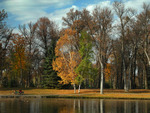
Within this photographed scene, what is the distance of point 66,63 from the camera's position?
141 ft

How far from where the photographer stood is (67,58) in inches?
1767

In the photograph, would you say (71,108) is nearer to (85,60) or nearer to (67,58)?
(85,60)

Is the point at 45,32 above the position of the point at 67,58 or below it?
above

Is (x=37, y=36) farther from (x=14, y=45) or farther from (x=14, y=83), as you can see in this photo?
(x=14, y=83)

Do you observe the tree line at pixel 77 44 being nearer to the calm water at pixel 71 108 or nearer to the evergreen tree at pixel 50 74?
the evergreen tree at pixel 50 74

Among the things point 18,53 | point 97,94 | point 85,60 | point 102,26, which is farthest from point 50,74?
point 102,26

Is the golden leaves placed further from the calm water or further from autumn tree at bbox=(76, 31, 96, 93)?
the calm water

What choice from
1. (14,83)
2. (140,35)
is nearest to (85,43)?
(140,35)

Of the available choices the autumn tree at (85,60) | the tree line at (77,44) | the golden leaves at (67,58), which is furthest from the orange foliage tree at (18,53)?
the autumn tree at (85,60)

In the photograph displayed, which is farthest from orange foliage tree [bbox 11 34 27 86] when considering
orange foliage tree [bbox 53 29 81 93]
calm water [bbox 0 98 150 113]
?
calm water [bbox 0 98 150 113]

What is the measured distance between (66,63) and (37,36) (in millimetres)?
17197

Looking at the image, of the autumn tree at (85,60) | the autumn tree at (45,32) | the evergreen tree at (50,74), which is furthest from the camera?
the autumn tree at (45,32)

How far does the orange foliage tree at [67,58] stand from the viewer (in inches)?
1657

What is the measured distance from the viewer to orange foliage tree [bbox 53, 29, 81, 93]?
42094mm
